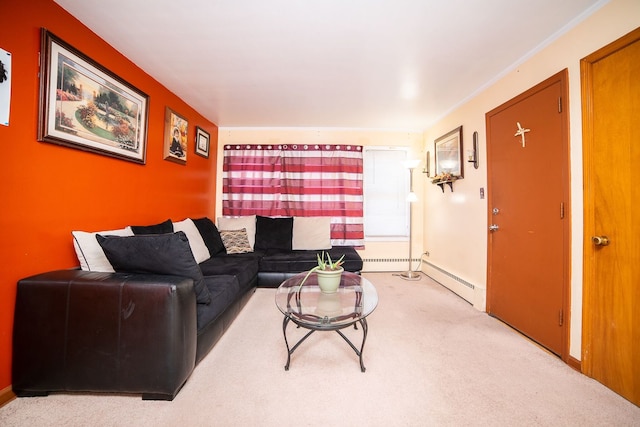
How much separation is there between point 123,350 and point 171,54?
7.67 feet

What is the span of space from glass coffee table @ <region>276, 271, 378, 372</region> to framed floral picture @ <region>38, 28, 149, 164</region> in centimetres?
184

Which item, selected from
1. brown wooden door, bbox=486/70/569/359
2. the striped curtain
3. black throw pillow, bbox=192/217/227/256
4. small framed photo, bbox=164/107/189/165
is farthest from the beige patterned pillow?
brown wooden door, bbox=486/70/569/359

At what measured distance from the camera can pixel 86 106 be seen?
5.87 feet

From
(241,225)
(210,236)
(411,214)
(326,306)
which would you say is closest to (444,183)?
(411,214)

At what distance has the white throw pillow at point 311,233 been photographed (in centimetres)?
367

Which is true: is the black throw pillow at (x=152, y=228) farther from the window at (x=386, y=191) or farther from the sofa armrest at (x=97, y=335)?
the window at (x=386, y=191)

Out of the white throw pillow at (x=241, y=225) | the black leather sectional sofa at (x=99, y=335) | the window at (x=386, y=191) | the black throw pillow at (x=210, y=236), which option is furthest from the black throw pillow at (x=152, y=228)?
the window at (x=386, y=191)

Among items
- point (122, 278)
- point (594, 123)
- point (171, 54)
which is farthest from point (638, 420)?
point (171, 54)

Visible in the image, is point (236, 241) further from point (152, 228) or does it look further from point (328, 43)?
point (328, 43)

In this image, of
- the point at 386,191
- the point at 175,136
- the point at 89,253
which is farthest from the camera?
the point at 386,191

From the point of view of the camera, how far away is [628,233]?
4.58 feet

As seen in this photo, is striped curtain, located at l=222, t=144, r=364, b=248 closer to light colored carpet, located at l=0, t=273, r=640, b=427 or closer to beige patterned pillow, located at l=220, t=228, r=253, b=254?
beige patterned pillow, located at l=220, t=228, r=253, b=254

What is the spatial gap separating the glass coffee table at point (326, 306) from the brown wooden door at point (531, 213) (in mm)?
1380

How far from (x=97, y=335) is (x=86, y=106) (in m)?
1.63
